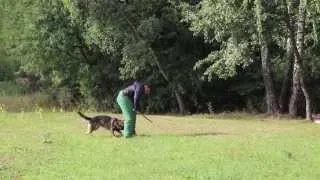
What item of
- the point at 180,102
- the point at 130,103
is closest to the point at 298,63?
the point at 180,102

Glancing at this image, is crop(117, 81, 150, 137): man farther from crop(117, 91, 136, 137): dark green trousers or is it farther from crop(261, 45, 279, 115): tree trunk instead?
crop(261, 45, 279, 115): tree trunk

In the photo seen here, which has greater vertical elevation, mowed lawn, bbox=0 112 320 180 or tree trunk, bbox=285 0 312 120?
tree trunk, bbox=285 0 312 120

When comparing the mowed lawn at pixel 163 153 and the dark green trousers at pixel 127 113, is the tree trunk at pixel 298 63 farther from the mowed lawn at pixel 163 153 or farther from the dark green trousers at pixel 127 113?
the dark green trousers at pixel 127 113

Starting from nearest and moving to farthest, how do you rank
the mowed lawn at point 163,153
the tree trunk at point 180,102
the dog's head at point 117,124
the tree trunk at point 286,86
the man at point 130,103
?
the mowed lawn at point 163,153, the man at point 130,103, the dog's head at point 117,124, the tree trunk at point 286,86, the tree trunk at point 180,102

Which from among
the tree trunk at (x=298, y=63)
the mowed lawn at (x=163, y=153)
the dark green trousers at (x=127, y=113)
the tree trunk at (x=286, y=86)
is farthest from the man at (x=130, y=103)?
the tree trunk at (x=286, y=86)

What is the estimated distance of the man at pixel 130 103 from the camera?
18.3 meters

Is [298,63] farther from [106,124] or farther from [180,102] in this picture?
[106,124]

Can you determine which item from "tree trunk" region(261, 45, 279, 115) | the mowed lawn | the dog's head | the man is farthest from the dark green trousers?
"tree trunk" region(261, 45, 279, 115)

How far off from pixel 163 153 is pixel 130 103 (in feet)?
11.0

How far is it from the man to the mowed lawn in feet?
1.82

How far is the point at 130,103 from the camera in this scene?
18.5 m

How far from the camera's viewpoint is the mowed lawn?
42.4 feet

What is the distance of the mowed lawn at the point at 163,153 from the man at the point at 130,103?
56 cm

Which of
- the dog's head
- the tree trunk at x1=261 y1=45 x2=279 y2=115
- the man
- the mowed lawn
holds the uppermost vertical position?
the tree trunk at x1=261 y1=45 x2=279 y2=115
